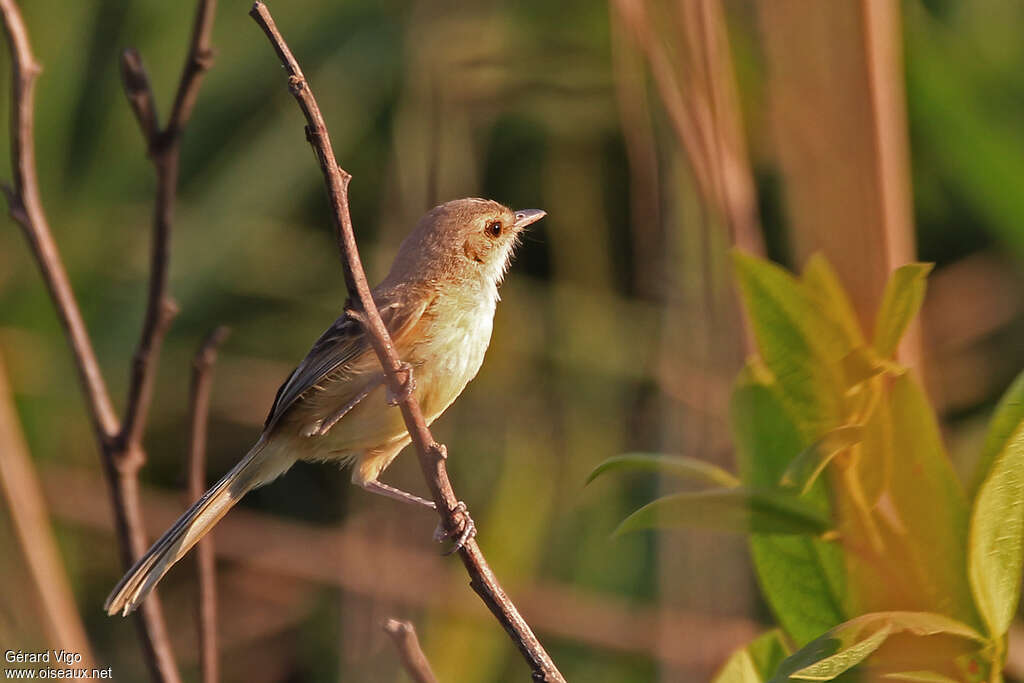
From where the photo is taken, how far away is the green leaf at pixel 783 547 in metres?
1.52

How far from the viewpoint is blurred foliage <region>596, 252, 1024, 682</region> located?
129cm

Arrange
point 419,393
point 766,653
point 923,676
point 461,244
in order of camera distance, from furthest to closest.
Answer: point 461,244, point 419,393, point 766,653, point 923,676

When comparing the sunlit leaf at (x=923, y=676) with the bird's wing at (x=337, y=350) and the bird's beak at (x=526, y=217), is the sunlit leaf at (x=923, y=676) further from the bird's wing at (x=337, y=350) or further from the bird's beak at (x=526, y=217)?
the bird's beak at (x=526, y=217)

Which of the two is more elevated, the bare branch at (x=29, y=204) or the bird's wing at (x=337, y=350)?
the bare branch at (x=29, y=204)

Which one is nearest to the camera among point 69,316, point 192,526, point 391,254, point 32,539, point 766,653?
point 766,653

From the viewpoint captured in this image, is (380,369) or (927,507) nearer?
(927,507)

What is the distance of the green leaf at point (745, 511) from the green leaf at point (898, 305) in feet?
0.75

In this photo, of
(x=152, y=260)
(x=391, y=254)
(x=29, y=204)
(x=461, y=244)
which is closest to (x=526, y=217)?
(x=461, y=244)

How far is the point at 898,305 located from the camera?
1.41 metres

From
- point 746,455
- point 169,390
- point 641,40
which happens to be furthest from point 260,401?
Answer: point 746,455

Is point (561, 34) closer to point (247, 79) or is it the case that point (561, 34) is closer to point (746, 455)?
point (247, 79)

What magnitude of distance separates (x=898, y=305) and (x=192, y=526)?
182 centimetres

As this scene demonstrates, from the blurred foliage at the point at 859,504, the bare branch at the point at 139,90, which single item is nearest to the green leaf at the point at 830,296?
the blurred foliage at the point at 859,504

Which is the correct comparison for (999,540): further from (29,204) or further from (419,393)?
(29,204)
